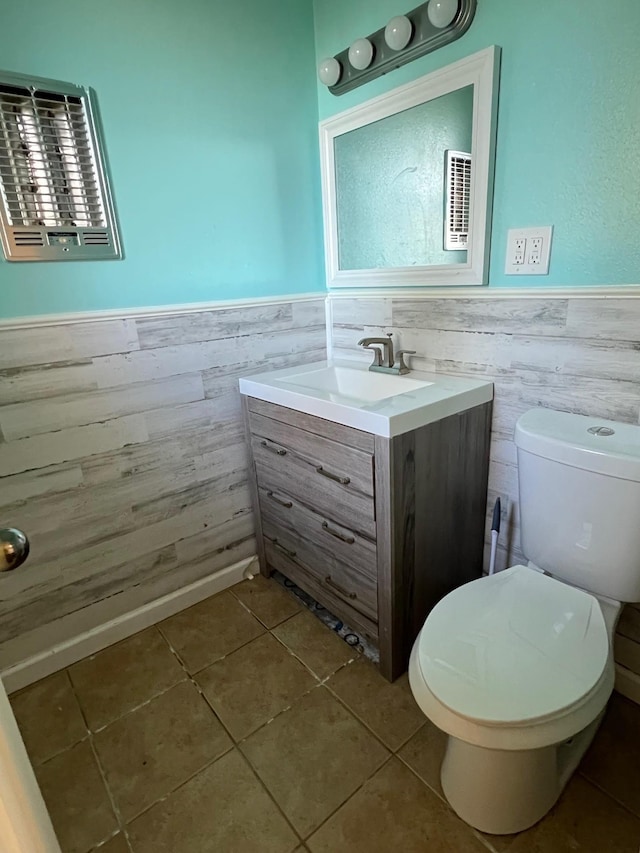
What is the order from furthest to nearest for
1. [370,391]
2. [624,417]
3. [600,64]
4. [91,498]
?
[370,391] < [91,498] < [624,417] < [600,64]

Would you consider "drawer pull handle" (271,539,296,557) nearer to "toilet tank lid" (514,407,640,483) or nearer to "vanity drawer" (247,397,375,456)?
"vanity drawer" (247,397,375,456)

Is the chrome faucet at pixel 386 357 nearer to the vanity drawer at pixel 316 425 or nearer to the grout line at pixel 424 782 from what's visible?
the vanity drawer at pixel 316 425

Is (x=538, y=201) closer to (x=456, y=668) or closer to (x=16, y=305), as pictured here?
(x=456, y=668)

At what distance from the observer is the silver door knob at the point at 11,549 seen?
53 cm

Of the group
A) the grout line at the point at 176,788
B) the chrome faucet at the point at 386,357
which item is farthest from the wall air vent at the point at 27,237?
the grout line at the point at 176,788

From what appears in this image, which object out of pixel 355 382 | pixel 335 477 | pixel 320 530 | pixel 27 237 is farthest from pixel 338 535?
pixel 27 237

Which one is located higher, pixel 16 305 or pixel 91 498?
pixel 16 305

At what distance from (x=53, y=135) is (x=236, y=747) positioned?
1791 millimetres

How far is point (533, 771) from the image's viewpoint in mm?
1051

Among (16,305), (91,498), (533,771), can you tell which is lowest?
(533,771)

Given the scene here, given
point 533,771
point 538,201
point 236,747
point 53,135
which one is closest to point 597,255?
point 538,201

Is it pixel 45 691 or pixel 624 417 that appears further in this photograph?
pixel 45 691

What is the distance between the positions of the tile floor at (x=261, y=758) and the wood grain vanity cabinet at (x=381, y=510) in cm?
21

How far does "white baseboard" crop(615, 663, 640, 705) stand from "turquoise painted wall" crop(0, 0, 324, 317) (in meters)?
1.72
